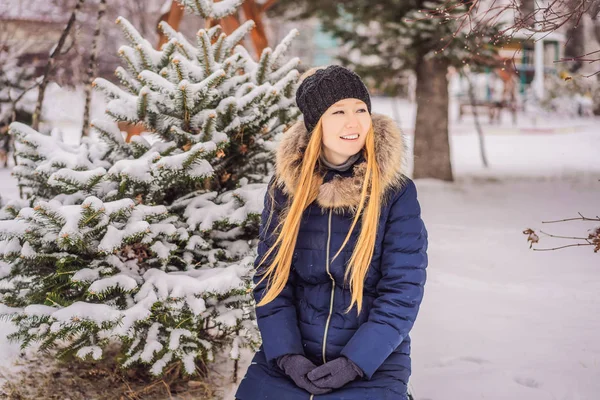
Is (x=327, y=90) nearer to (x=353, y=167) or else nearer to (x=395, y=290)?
(x=353, y=167)

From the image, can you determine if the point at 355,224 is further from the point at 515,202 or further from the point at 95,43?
the point at 515,202

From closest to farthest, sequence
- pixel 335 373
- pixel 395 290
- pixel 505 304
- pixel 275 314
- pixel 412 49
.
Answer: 1. pixel 335 373
2. pixel 395 290
3. pixel 275 314
4. pixel 505 304
5. pixel 412 49

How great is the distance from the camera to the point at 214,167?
132 inches

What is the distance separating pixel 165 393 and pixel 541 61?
76.8 ft

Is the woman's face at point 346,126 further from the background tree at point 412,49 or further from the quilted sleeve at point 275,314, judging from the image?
the background tree at point 412,49

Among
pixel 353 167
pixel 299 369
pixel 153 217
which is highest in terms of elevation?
pixel 353 167

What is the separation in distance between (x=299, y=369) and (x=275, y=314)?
29 cm

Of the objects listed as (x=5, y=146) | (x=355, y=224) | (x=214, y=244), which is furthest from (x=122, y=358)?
(x=5, y=146)

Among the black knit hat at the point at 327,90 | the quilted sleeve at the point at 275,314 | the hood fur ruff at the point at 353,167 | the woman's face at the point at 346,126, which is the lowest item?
the quilted sleeve at the point at 275,314

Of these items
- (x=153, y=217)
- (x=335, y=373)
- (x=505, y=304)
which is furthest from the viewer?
(x=505, y=304)

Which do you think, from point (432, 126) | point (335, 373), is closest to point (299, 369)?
point (335, 373)

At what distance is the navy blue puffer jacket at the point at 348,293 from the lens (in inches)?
92.7

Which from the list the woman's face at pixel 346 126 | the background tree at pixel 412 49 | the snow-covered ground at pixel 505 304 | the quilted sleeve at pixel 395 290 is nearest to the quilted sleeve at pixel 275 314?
the quilted sleeve at pixel 395 290

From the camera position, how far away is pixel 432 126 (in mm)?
9031
